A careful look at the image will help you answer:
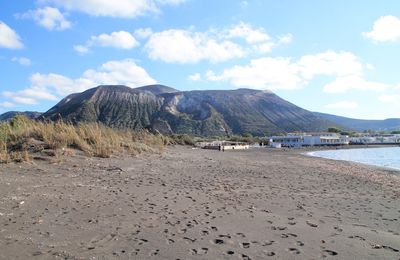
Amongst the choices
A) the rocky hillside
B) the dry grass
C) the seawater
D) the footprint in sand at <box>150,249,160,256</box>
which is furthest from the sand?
the rocky hillside

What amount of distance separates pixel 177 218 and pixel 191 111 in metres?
156

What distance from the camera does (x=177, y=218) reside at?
671 centimetres

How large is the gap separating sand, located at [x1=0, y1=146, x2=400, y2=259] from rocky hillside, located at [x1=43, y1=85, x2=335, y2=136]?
4370 inches

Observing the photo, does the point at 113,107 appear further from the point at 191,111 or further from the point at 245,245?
the point at 245,245

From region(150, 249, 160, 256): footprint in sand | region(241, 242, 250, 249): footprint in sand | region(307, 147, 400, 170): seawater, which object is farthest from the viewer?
region(307, 147, 400, 170): seawater

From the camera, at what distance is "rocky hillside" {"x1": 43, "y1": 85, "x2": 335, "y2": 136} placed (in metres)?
133

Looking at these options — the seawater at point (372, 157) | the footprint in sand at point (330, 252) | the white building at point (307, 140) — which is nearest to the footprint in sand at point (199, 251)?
the footprint in sand at point (330, 252)

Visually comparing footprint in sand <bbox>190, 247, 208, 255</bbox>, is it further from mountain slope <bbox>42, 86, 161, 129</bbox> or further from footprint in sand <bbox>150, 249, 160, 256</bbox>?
mountain slope <bbox>42, 86, 161, 129</bbox>

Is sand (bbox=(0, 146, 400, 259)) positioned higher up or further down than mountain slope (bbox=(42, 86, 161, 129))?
further down

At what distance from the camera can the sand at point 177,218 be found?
502cm

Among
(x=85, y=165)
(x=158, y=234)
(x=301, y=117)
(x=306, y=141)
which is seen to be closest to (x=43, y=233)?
(x=158, y=234)

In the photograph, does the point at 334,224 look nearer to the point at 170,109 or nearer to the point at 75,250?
the point at 75,250

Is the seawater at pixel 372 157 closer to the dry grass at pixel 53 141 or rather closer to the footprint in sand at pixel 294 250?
the dry grass at pixel 53 141

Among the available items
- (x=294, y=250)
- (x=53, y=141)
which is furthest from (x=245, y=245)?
(x=53, y=141)
